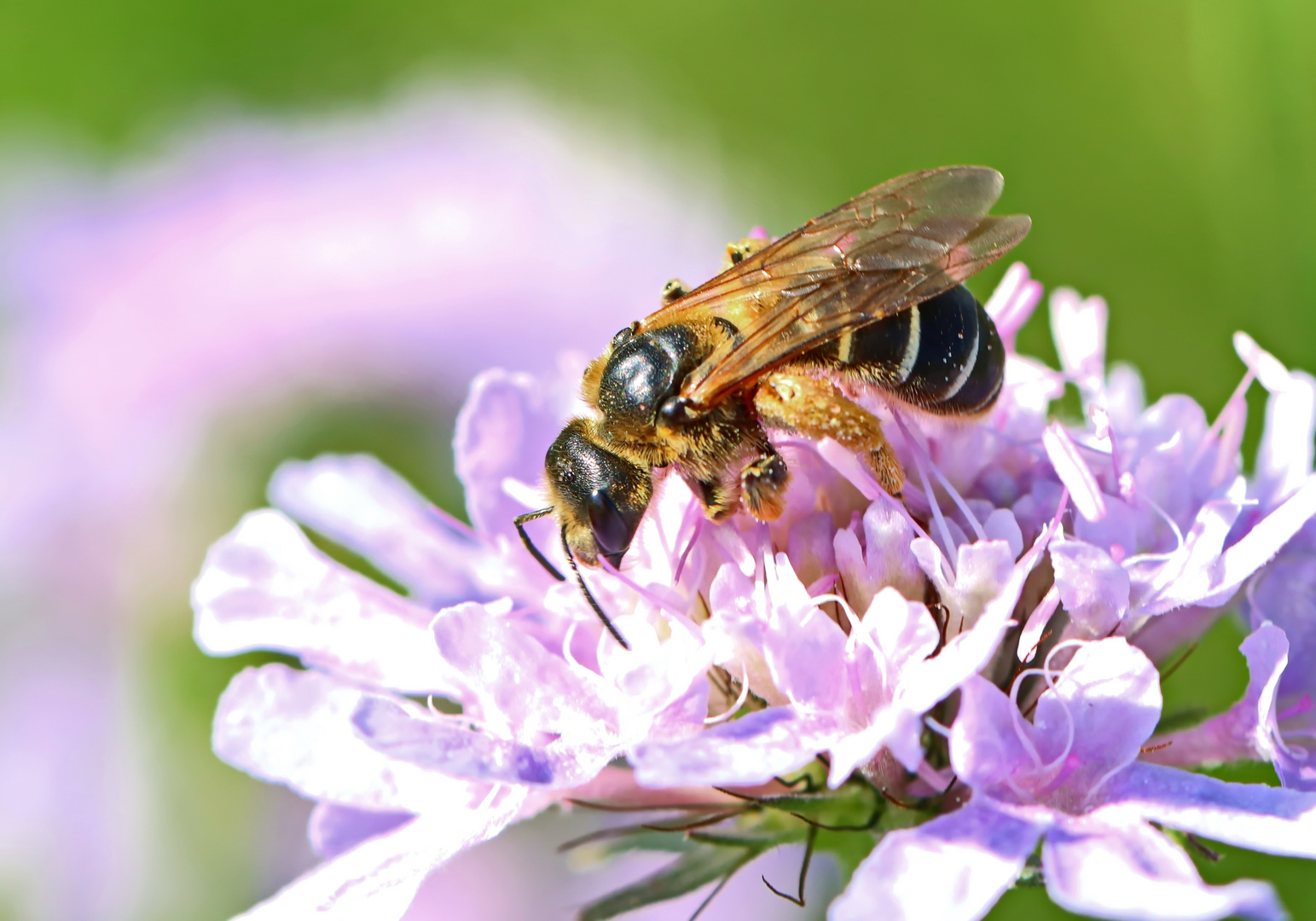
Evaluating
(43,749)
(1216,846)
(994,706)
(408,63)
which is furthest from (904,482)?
(408,63)

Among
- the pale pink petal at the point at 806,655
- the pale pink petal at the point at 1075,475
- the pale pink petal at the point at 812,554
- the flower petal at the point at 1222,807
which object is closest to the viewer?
the flower petal at the point at 1222,807

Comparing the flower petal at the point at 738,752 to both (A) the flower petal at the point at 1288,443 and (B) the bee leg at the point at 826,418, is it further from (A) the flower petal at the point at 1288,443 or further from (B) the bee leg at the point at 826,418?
(A) the flower petal at the point at 1288,443

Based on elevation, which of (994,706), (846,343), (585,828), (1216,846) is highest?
(846,343)

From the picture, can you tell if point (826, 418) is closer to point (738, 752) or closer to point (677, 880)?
point (738, 752)

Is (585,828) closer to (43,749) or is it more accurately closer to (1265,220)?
(43,749)

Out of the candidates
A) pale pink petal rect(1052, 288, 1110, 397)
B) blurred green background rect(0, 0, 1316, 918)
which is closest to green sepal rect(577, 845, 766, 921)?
pale pink petal rect(1052, 288, 1110, 397)

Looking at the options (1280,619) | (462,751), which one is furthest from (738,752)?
(1280,619)

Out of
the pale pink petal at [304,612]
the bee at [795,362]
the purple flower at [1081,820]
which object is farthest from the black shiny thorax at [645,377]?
the purple flower at [1081,820]
